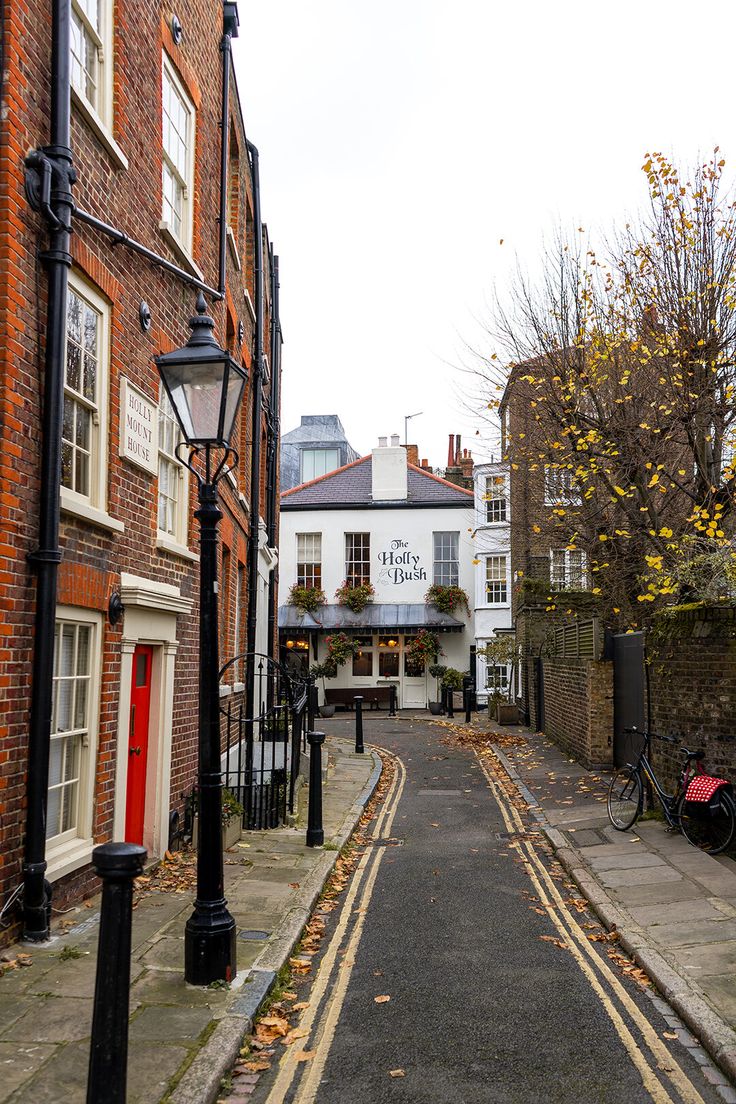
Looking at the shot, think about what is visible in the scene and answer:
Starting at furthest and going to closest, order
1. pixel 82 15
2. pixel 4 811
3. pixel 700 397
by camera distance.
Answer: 1. pixel 700 397
2. pixel 82 15
3. pixel 4 811

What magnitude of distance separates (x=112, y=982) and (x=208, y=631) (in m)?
2.48

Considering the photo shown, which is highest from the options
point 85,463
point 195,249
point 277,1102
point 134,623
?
point 195,249

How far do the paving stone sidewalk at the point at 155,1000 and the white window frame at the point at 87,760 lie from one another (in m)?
0.46

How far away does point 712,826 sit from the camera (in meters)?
9.01

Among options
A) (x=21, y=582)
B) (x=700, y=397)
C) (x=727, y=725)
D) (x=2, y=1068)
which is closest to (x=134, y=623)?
(x=21, y=582)

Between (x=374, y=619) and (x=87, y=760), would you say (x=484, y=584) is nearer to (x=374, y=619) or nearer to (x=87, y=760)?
(x=374, y=619)

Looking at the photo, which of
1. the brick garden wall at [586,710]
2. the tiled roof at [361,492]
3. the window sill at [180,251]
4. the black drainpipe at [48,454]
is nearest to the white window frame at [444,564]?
the tiled roof at [361,492]

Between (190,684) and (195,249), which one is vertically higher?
(195,249)

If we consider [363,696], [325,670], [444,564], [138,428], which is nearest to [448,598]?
[444,564]

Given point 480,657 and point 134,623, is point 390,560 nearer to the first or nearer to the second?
point 480,657

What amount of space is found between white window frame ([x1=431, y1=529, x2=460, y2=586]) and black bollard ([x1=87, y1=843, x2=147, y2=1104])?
30397mm

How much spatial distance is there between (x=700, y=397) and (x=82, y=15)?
28.7ft

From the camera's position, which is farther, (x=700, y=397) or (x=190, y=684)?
(x=700, y=397)

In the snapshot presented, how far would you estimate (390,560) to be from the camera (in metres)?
34.1
